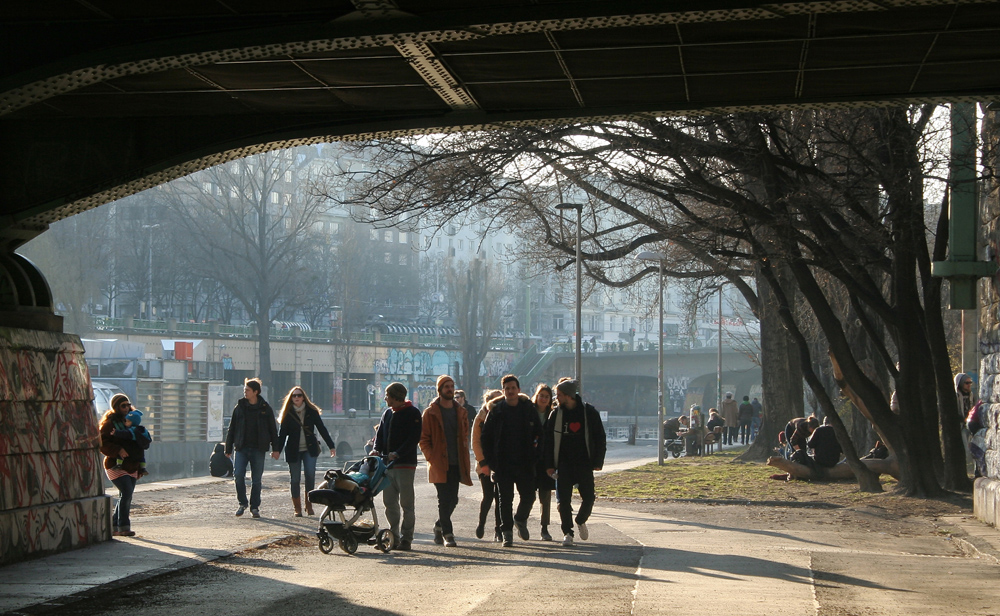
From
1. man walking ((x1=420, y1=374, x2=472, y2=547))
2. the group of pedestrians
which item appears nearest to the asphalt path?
the group of pedestrians

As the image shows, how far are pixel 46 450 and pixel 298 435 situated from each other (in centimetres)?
484

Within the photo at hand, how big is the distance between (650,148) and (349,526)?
8.51 m

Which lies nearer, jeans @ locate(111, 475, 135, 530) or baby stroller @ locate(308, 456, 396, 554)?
baby stroller @ locate(308, 456, 396, 554)

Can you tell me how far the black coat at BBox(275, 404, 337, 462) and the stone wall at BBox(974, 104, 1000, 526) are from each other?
795cm

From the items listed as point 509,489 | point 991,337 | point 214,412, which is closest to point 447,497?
point 509,489

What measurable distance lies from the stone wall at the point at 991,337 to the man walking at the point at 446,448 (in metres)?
6.13

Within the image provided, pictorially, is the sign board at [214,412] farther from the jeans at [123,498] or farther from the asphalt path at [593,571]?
the jeans at [123,498]

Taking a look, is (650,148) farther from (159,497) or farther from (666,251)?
(666,251)

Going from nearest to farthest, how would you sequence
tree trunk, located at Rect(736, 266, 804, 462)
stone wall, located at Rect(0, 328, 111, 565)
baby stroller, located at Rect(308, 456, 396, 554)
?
1. stone wall, located at Rect(0, 328, 111, 565)
2. baby stroller, located at Rect(308, 456, 396, 554)
3. tree trunk, located at Rect(736, 266, 804, 462)

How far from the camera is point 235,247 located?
227 feet

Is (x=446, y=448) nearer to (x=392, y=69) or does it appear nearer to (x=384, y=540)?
(x=384, y=540)

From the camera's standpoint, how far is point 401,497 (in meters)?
11.8

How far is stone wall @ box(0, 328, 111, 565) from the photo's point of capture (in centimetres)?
1014

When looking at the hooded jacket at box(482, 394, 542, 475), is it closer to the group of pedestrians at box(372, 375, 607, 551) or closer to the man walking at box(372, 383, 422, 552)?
the group of pedestrians at box(372, 375, 607, 551)
